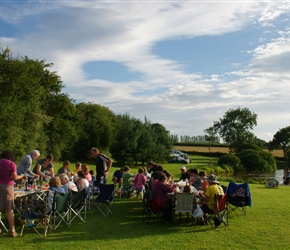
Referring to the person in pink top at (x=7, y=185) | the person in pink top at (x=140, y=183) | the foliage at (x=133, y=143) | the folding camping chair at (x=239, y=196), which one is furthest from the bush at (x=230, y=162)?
the person in pink top at (x=7, y=185)

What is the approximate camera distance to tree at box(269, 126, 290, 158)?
6506 centimetres

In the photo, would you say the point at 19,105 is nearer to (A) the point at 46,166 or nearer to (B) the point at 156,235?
(A) the point at 46,166

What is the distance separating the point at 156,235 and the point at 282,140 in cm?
6341

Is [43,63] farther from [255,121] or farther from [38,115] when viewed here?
[255,121]

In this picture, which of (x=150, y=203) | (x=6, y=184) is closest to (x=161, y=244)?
(x=150, y=203)

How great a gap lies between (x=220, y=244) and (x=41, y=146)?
93.0 feet

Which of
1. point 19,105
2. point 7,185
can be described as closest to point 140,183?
point 7,185

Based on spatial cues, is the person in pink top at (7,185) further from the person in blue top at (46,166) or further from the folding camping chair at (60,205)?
the person in blue top at (46,166)

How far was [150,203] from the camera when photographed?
8547 millimetres

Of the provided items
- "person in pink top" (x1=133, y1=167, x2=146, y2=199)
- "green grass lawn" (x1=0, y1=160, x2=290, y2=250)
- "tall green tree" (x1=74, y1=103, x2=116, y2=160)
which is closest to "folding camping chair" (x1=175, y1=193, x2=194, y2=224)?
"green grass lawn" (x1=0, y1=160, x2=290, y2=250)

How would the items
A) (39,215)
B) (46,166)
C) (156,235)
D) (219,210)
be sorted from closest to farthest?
(39,215)
(156,235)
(219,210)
(46,166)

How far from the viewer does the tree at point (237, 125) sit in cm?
6850

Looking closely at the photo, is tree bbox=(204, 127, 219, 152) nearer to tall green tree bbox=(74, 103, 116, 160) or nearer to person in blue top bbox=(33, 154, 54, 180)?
tall green tree bbox=(74, 103, 116, 160)

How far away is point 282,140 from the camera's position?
65.8 meters
